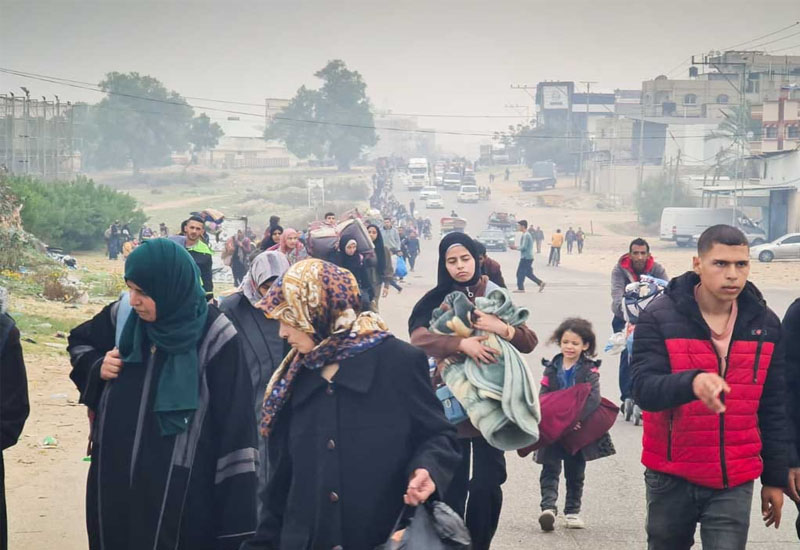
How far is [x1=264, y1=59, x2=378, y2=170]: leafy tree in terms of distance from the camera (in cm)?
14888

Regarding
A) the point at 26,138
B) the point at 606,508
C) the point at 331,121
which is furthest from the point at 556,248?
the point at 331,121

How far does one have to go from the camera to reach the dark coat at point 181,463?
13.9ft

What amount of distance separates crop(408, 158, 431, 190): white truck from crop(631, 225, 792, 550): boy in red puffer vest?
113 metres

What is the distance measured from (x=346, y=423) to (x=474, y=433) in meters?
2.12

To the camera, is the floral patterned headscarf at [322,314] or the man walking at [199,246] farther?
the man walking at [199,246]

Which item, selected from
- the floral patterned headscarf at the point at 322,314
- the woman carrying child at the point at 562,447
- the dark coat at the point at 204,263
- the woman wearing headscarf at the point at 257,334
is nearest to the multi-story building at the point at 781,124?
the dark coat at the point at 204,263

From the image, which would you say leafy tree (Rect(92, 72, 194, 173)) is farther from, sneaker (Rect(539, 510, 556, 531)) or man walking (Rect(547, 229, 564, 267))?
sneaker (Rect(539, 510, 556, 531))

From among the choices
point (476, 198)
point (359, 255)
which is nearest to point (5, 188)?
point (359, 255)

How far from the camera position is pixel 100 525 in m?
4.37

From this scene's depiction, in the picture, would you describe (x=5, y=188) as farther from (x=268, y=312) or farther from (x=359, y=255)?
(x=268, y=312)

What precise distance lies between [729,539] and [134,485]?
90.8 inches

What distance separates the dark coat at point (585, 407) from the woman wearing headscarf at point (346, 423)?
3322mm

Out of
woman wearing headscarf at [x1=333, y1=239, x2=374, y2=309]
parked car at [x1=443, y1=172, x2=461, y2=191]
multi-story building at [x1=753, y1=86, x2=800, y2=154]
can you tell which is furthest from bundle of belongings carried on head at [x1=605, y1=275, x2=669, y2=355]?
parked car at [x1=443, y1=172, x2=461, y2=191]

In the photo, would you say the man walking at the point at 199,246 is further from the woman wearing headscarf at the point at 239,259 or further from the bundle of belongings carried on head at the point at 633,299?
the woman wearing headscarf at the point at 239,259
